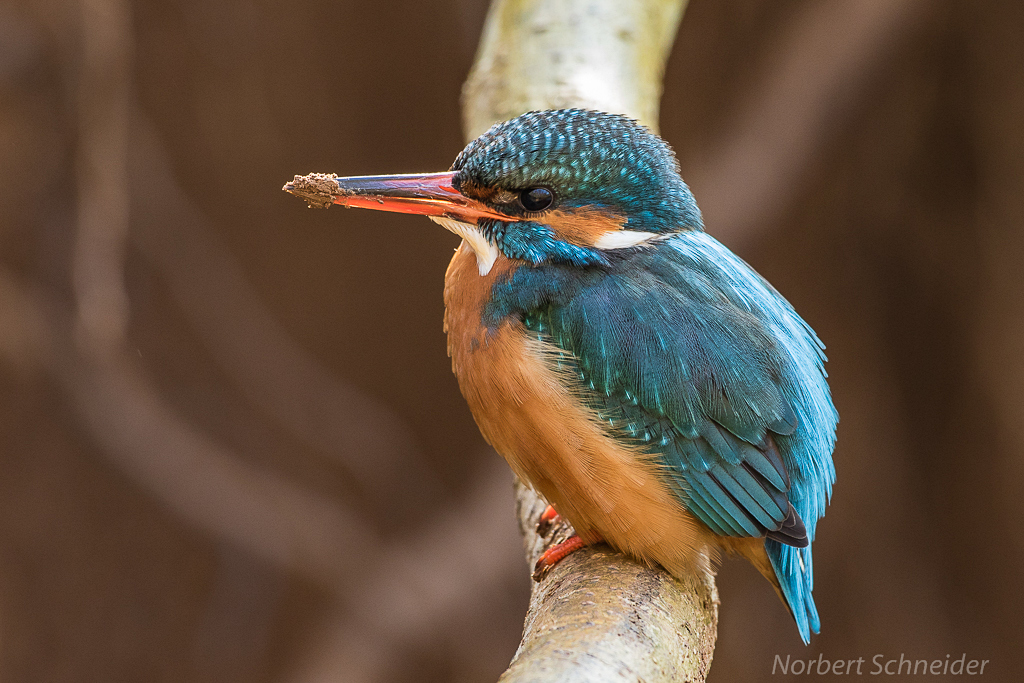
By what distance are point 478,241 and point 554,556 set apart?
2.07 feet

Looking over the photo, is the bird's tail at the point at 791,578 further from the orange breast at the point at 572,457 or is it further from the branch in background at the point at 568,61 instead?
the branch in background at the point at 568,61

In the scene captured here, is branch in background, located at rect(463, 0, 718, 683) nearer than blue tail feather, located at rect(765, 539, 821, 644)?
Yes

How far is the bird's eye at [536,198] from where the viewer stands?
1728 millimetres

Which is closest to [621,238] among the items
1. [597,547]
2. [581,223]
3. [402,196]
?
[581,223]

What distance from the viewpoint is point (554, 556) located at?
174 centimetres

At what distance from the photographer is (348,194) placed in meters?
1.71

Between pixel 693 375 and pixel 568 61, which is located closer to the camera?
pixel 693 375

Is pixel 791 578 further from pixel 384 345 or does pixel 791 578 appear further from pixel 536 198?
pixel 384 345

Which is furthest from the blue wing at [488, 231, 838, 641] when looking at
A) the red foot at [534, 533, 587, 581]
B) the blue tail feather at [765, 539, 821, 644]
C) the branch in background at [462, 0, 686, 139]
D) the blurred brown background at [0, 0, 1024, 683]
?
the blurred brown background at [0, 0, 1024, 683]

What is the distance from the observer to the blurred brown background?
308 cm

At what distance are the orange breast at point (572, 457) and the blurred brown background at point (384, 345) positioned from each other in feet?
5.69

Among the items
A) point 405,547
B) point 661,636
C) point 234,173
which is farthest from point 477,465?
point 661,636

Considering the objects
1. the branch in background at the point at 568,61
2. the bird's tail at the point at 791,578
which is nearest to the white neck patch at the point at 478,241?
the branch in background at the point at 568,61

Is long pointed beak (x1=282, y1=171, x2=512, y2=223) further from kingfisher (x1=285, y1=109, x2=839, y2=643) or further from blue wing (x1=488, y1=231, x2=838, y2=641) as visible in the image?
blue wing (x1=488, y1=231, x2=838, y2=641)
